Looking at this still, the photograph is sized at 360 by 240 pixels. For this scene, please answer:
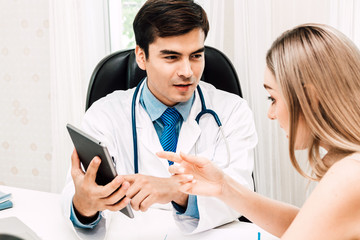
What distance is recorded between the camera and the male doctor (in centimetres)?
142

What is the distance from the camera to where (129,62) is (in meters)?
1.62

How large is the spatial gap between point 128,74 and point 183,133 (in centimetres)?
35

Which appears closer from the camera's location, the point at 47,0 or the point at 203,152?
the point at 203,152

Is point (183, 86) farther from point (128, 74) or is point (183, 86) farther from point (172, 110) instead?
point (128, 74)

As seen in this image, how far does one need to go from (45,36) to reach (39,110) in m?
0.46

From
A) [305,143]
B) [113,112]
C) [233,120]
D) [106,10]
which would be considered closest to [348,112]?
[305,143]

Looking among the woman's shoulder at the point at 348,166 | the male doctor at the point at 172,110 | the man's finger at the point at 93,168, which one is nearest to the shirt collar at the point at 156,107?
the male doctor at the point at 172,110

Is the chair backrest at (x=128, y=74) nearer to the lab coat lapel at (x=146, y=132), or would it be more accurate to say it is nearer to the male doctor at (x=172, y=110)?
the male doctor at (x=172, y=110)

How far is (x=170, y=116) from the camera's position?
153cm

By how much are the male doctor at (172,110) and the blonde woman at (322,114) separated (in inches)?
14.8

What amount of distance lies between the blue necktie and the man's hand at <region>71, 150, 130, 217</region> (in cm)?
39

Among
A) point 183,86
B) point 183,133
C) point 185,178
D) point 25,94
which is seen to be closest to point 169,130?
point 183,133

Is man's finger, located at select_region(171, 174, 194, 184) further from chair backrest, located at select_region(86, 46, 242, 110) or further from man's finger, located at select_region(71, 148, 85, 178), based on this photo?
chair backrest, located at select_region(86, 46, 242, 110)

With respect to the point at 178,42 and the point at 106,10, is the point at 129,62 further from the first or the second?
the point at 106,10
